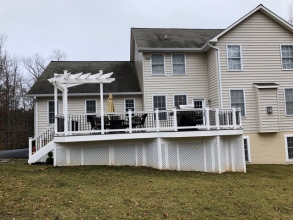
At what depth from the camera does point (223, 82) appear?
13.9 m

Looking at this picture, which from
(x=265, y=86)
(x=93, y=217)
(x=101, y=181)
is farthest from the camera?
(x=265, y=86)

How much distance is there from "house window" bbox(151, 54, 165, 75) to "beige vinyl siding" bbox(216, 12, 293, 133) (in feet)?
10.7

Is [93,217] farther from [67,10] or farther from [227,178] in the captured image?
[67,10]

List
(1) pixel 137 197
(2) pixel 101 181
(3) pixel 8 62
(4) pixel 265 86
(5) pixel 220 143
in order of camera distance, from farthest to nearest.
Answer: (3) pixel 8 62 → (4) pixel 265 86 → (5) pixel 220 143 → (2) pixel 101 181 → (1) pixel 137 197

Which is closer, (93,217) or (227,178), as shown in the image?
(93,217)

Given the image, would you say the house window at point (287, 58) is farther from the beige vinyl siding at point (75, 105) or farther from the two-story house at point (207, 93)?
the beige vinyl siding at point (75, 105)

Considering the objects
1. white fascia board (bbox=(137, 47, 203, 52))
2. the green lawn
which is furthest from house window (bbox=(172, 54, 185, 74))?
the green lawn

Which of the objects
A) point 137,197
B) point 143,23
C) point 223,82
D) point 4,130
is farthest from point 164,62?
point 143,23

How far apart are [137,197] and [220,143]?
5.31 metres

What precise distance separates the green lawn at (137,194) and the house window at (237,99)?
480 centimetres

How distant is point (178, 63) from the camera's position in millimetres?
14992

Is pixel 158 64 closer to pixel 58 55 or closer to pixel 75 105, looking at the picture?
pixel 75 105

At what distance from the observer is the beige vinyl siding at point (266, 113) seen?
44.6 ft

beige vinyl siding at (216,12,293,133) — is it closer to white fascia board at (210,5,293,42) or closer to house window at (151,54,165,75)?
white fascia board at (210,5,293,42)
